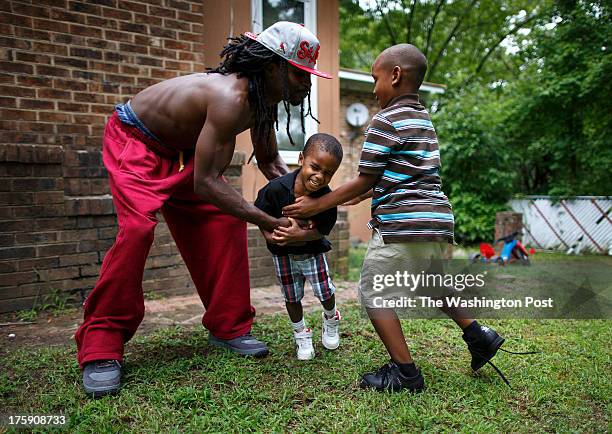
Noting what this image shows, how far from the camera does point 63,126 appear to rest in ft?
13.1

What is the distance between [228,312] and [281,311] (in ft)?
3.57

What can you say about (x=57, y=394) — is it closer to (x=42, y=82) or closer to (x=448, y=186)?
(x=42, y=82)

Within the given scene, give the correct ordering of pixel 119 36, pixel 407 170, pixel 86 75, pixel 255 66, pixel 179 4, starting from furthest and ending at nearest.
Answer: pixel 179 4, pixel 119 36, pixel 86 75, pixel 255 66, pixel 407 170

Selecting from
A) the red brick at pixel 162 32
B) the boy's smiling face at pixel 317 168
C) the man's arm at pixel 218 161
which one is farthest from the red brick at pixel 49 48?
the boy's smiling face at pixel 317 168

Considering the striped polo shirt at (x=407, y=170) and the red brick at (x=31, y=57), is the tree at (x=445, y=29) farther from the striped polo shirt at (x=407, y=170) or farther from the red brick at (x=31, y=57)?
the striped polo shirt at (x=407, y=170)

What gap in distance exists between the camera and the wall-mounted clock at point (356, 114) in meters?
10.8

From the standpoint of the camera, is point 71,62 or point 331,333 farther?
point 71,62

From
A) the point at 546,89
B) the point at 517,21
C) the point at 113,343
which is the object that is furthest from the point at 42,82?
the point at 517,21

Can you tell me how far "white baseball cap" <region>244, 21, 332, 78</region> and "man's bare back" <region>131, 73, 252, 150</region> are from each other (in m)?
0.23

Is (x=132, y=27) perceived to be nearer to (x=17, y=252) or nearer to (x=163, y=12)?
(x=163, y=12)

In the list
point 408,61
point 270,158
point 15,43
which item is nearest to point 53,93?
point 15,43

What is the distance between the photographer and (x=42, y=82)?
12.7 feet

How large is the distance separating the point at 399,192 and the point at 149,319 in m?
2.34

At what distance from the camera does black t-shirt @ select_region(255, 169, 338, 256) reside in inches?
104
